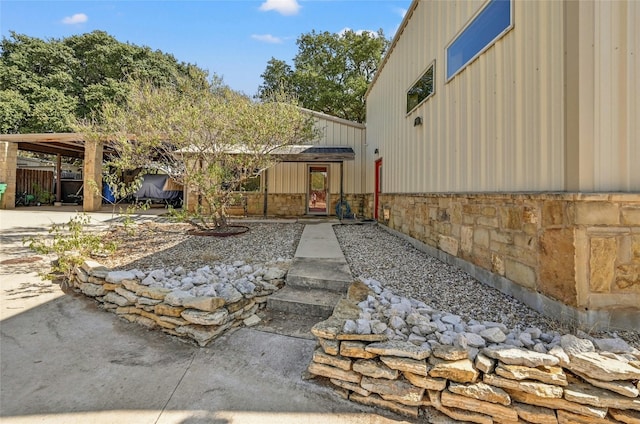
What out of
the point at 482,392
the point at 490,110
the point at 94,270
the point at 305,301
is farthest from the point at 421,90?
the point at 94,270

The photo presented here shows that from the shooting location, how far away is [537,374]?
76.5 inches

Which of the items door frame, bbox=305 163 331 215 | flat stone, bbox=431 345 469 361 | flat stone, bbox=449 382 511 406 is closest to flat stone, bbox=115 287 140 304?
flat stone, bbox=431 345 469 361

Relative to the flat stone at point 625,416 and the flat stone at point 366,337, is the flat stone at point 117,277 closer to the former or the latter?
the flat stone at point 366,337

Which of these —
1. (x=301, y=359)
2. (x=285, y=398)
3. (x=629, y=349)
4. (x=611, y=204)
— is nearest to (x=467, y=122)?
(x=611, y=204)

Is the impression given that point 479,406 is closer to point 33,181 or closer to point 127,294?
point 127,294

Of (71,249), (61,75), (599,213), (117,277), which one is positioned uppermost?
(61,75)

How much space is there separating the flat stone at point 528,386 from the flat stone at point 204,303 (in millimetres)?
2506

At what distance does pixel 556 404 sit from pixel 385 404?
107 centimetres

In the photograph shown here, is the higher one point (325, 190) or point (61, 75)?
point (61, 75)

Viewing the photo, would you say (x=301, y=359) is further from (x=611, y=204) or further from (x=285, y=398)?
(x=611, y=204)

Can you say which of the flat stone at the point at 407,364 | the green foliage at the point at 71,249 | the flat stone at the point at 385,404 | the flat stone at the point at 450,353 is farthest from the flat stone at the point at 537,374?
the green foliage at the point at 71,249

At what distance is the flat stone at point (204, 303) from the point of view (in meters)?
3.13

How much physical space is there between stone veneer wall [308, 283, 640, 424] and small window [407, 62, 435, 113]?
4889 millimetres

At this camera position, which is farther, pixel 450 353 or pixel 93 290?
pixel 93 290
